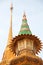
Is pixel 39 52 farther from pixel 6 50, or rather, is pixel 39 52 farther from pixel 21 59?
pixel 6 50

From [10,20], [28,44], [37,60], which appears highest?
[10,20]

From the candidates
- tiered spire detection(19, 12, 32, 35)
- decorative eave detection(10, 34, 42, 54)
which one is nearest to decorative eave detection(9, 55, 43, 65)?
decorative eave detection(10, 34, 42, 54)

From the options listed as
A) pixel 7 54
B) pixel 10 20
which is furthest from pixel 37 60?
pixel 10 20

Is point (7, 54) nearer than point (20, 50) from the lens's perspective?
No

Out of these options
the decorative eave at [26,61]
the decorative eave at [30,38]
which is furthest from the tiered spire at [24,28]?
the decorative eave at [26,61]

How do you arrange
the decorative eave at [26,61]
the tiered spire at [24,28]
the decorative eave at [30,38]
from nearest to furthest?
1. the decorative eave at [26,61]
2. the decorative eave at [30,38]
3. the tiered spire at [24,28]

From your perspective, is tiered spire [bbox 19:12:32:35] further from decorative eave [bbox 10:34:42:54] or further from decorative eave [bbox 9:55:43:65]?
decorative eave [bbox 9:55:43:65]

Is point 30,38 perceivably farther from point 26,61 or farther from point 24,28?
point 26,61

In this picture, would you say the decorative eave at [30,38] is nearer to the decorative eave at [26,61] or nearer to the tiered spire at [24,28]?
the tiered spire at [24,28]

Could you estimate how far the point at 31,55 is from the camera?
510 inches

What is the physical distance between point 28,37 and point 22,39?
0.28 m

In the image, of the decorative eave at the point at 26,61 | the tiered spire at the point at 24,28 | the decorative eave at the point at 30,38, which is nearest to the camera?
the decorative eave at the point at 26,61

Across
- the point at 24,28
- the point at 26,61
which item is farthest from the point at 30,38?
the point at 26,61

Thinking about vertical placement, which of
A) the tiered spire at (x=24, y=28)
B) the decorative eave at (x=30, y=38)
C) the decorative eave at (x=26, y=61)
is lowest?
the decorative eave at (x=26, y=61)
